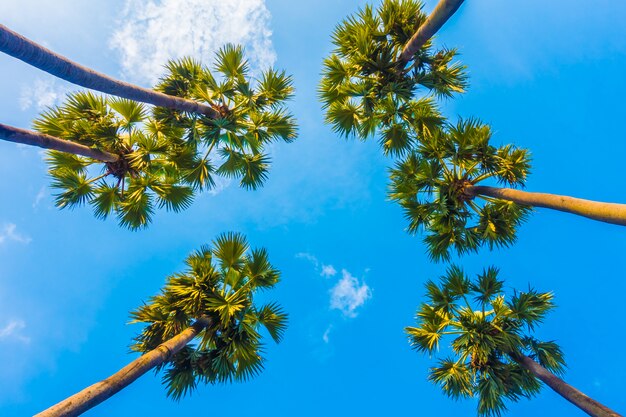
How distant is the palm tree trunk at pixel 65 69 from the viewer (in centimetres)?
460

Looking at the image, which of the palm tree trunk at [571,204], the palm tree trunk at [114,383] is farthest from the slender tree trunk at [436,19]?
the palm tree trunk at [114,383]

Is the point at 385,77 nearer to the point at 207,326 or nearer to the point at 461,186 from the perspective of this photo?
the point at 461,186

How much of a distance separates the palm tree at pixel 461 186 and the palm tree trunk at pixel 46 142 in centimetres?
778

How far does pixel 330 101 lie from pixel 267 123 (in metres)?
2.11

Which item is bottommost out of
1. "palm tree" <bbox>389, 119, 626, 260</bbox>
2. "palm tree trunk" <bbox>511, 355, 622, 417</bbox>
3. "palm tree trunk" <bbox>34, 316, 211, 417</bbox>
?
"palm tree trunk" <bbox>511, 355, 622, 417</bbox>

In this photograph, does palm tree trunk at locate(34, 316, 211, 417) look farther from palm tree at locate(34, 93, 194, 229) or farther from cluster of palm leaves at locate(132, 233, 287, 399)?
palm tree at locate(34, 93, 194, 229)

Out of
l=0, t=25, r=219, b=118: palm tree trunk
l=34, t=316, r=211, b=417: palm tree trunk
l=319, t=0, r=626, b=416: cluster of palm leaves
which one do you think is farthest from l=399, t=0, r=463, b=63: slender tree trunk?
l=34, t=316, r=211, b=417: palm tree trunk

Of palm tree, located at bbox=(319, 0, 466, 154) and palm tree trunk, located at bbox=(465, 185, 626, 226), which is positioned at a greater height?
palm tree, located at bbox=(319, 0, 466, 154)

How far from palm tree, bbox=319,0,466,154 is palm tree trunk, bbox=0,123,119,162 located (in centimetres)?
626

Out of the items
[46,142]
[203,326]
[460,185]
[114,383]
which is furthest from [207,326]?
[460,185]

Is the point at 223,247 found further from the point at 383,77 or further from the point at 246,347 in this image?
the point at 383,77

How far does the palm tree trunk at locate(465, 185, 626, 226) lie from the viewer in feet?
17.1

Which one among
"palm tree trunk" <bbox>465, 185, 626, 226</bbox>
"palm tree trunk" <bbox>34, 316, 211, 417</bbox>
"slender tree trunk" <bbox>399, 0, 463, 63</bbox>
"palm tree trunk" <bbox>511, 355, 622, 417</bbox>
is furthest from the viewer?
"palm tree trunk" <bbox>511, 355, 622, 417</bbox>

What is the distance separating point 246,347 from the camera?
7984 millimetres
